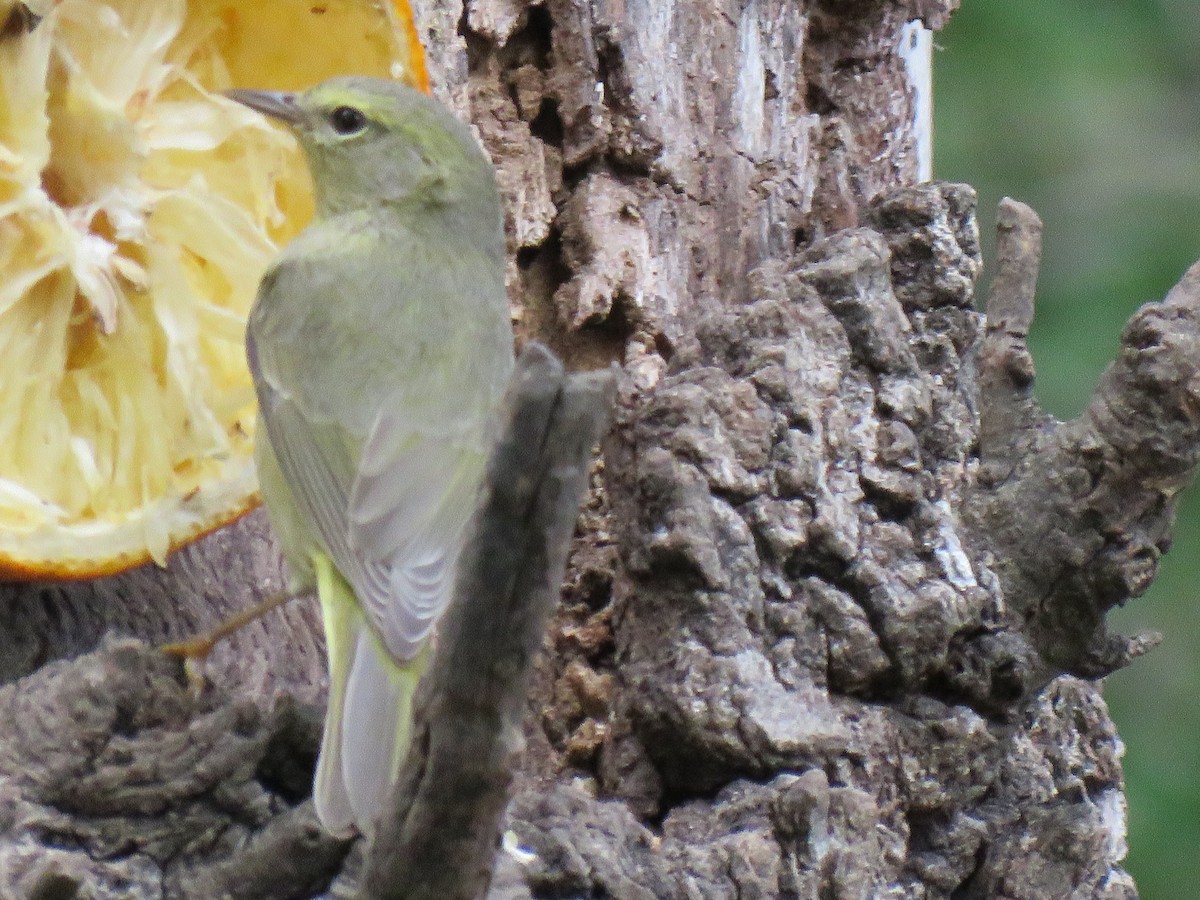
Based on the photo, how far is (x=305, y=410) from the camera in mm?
3273

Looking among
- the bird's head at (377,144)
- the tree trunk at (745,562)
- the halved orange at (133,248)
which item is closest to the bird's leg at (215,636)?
the tree trunk at (745,562)

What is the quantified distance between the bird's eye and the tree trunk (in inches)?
6.9

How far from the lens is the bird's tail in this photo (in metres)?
2.44

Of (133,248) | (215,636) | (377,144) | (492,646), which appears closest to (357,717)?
(215,636)

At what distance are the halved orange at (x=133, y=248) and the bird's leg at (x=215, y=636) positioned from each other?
15 centimetres

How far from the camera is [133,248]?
10.5 feet

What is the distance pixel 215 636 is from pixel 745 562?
0.84 m

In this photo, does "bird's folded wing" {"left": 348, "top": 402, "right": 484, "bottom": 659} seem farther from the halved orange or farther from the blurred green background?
the blurred green background

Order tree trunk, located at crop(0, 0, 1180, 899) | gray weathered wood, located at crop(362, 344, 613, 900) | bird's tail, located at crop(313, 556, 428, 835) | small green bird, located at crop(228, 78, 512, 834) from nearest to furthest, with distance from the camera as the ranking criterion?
gray weathered wood, located at crop(362, 344, 613, 900), bird's tail, located at crop(313, 556, 428, 835), tree trunk, located at crop(0, 0, 1180, 899), small green bird, located at crop(228, 78, 512, 834)

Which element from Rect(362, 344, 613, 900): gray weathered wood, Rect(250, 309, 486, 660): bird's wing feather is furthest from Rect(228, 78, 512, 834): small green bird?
Rect(362, 344, 613, 900): gray weathered wood

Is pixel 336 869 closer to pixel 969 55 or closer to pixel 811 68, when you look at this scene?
pixel 811 68

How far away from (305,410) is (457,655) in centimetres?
154

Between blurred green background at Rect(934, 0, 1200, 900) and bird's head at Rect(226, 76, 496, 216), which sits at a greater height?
blurred green background at Rect(934, 0, 1200, 900)

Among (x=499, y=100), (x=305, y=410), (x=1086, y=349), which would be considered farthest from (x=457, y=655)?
(x=1086, y=349)
